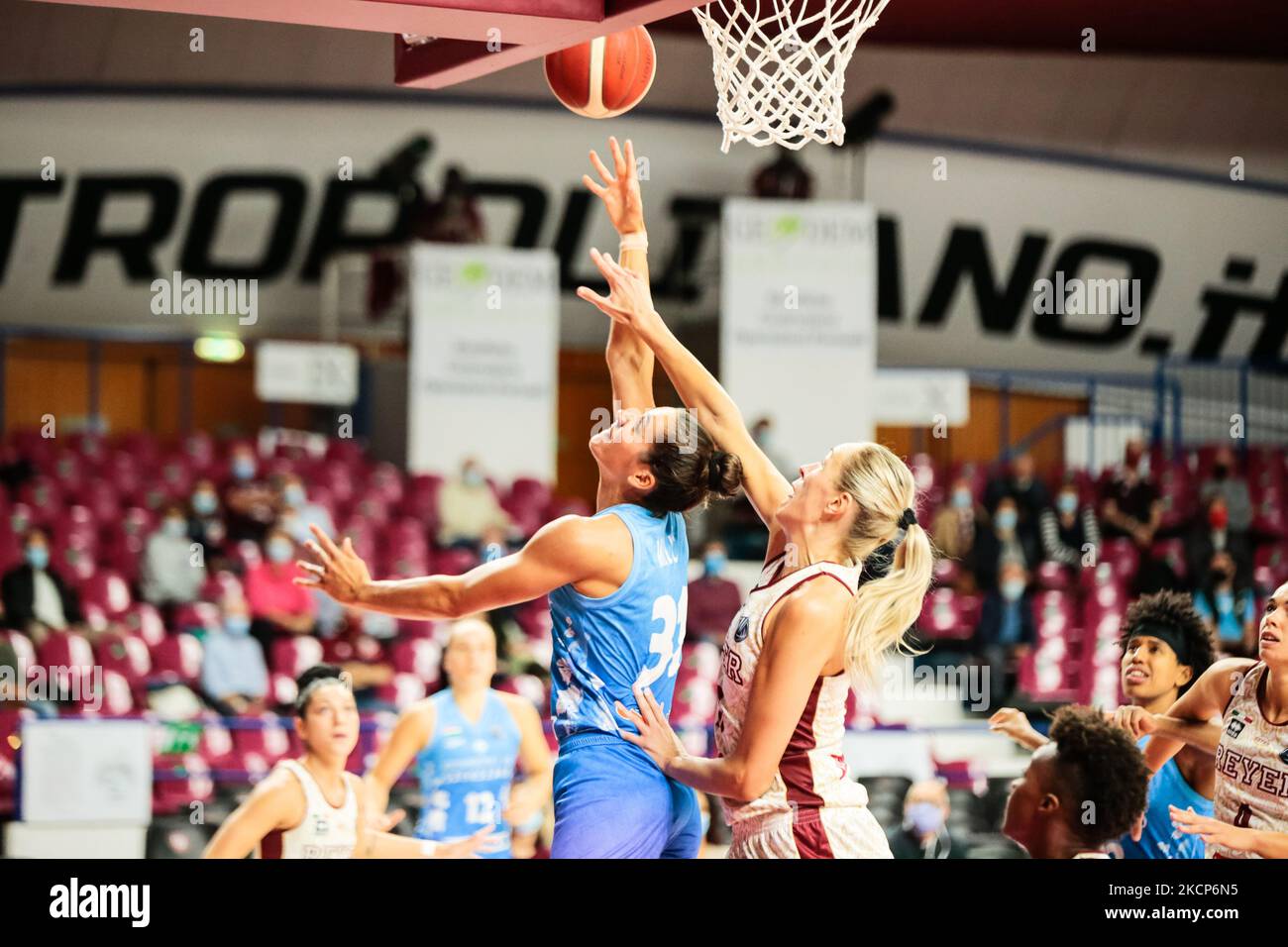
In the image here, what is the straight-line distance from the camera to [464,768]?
5.54 meters

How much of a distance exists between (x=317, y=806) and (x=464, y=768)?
128 centimetres

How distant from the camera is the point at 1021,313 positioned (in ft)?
43.6

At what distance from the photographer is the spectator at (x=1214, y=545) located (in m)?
10.2

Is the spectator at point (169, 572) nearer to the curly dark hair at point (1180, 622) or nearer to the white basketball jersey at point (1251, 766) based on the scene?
the curly dark hair at point (1180, 622)

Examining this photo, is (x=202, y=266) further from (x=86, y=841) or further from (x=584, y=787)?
(x=584, y=787)

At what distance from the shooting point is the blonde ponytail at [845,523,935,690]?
3.37 metres

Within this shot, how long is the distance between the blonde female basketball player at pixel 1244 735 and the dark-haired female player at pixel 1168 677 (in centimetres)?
9

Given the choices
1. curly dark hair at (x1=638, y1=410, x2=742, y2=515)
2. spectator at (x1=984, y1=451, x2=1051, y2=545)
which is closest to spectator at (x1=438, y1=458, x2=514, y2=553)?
spectator at (x1=984, y1=451, x2=1051, y2=545)

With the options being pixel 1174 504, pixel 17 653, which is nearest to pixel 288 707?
pixel 17 653

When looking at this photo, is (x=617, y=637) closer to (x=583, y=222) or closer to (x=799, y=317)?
(x=799, y=317)

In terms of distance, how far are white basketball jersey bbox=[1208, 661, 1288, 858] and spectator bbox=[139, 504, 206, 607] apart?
20.4ft

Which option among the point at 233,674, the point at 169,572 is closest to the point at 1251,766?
the point at 233,674

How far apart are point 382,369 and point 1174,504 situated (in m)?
5.68
